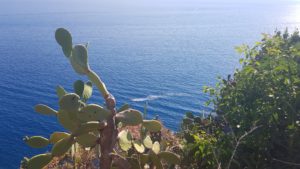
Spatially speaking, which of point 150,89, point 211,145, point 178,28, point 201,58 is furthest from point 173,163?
point 178,28

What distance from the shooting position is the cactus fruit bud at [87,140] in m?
2.45

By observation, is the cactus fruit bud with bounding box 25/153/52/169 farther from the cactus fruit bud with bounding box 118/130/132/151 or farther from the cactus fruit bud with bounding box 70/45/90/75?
the cactus fruit bud with bounding box 70/45/90/75

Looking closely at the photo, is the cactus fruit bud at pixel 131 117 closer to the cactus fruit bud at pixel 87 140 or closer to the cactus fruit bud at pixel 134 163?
the cactus fruit bud at pixel 87 140

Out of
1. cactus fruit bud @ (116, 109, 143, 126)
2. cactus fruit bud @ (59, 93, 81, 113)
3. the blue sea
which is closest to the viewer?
cactus fruit bud @ (59, 93, 81, 113)

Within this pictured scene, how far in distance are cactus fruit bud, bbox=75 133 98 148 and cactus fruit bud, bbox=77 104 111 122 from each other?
0.35 ft

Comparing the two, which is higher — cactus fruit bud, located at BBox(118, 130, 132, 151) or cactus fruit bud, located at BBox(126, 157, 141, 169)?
cactus fruit bud, located at BBox(118, 130, 132, 151)

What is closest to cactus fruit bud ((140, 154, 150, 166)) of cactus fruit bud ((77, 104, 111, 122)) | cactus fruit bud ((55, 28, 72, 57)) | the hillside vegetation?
the hillside vegetation

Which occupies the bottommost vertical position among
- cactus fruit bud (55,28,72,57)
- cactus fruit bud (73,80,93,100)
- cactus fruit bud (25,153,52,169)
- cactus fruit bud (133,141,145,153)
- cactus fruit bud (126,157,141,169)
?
cactus fruit bud (126,157,141,169)

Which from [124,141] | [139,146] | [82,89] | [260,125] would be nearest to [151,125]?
[139,146]

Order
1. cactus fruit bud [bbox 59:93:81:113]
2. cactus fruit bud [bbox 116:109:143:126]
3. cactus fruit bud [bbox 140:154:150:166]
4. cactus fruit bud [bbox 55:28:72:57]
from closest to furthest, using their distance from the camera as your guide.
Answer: cactus fruit bud [bbox 59:93:81:113]
cactus fruit bud [bbox 116:109:143:126]
cactus fruit bud [bbox 55:28:72:57]
cactus fruit bud [bbox 140:154:150:166]

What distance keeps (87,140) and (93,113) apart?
217 mm

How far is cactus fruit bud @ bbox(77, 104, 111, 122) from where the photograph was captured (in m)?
2.38

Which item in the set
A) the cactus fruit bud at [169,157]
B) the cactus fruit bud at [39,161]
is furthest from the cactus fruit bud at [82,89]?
the cactus fruit bud at [169,157]

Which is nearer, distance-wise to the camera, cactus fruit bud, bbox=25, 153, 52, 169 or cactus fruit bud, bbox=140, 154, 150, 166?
cactus fruit bud, bbox=25, 153, 52, 169
